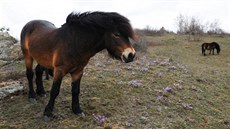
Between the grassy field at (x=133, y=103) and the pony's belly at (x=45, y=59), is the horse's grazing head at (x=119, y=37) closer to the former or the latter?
the pony's belly at (x=45, y=59)

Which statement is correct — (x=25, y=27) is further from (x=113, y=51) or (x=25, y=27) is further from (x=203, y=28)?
(x=203, y=28)

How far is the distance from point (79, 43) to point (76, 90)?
1.18 meters

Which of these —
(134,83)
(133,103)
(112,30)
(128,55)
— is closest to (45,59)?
(112,30)

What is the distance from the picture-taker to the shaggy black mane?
20.3 feet

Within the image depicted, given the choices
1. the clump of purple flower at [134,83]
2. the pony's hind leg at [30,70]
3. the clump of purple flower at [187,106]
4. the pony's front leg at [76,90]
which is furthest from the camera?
the clump of purple flower at [134,83]

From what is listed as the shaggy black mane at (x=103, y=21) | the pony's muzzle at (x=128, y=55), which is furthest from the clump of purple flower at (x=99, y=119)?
the shaggy black mane at (x=103, y=21)

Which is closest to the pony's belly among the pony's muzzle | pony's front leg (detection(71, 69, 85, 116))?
pony's front leg (detection(71, 69, 85, 116))

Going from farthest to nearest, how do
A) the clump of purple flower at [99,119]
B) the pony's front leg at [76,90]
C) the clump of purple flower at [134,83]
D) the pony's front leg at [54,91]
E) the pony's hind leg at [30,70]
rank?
the clump of purple flower at [134,83] → the pony's hind leg at [30,70] → the clump of purple flower at [99,119] → the pony's front leg at [76,90] → the pony's front leg at [54,91]

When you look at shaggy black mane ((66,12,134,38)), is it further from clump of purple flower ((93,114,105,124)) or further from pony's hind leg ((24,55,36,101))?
clump of purple flower ((93,114,105,124))

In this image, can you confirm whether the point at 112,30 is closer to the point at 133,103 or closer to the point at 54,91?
the point at 54,91

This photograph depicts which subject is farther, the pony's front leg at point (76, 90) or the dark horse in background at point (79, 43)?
the pony's front leg at point (76, 90)

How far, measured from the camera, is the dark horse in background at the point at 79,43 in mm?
6195

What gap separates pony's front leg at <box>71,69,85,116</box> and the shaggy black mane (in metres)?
1.01

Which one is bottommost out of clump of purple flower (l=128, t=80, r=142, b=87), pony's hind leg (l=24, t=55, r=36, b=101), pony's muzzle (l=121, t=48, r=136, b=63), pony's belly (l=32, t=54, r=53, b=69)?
clump of purple flower (l=128, t=80, r=142, b=87)
